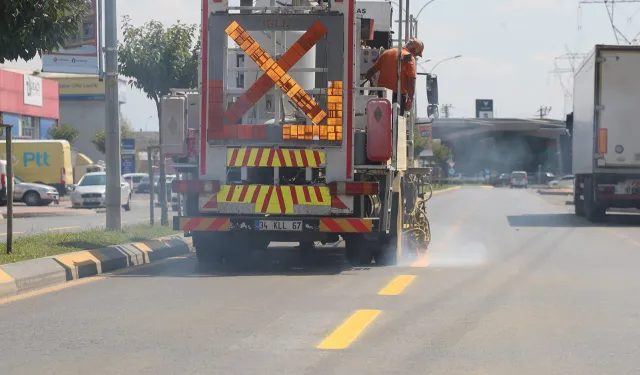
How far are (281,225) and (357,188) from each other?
1.01m

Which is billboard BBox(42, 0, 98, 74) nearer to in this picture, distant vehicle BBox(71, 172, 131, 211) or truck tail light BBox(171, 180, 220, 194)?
truck tail light BBox(171, 180, 220, 194)

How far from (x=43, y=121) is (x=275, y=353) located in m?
57.8

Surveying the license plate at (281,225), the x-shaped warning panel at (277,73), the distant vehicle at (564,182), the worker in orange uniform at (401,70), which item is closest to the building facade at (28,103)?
the worker in orange uniform at (401,70)

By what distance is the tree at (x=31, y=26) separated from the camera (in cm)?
1192

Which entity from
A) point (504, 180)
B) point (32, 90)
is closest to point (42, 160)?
point (32, 90)

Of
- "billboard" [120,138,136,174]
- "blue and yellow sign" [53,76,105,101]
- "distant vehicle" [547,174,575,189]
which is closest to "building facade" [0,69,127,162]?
"blue and yellow sign" [53,76,105,101]

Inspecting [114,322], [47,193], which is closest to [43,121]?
[47,193]

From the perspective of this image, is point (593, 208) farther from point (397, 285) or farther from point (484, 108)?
point (484, 108)

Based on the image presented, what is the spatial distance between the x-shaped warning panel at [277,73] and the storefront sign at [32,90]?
4754 centimetres

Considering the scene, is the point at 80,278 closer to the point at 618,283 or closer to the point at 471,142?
the point at 618,283

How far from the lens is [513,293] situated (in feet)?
33.7

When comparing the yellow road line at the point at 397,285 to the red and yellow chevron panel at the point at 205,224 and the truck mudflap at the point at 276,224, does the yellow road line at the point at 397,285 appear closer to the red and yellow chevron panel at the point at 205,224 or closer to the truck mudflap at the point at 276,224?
the truck mudflap at the point at 276,224

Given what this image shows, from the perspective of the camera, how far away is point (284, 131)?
11984mm

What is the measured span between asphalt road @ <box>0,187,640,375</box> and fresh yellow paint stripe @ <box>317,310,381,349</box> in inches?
0.6
